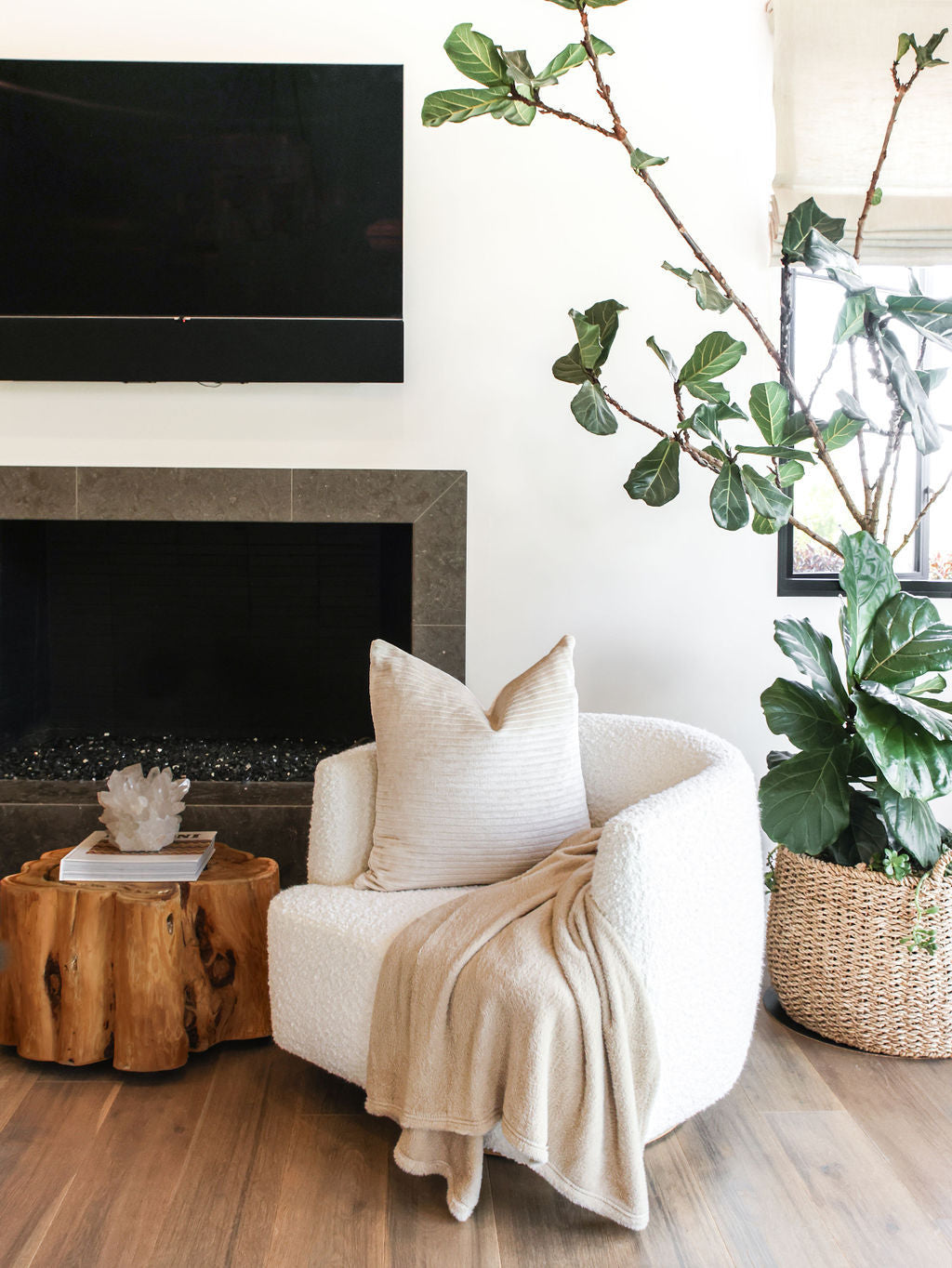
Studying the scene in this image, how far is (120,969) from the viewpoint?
217 centimetres

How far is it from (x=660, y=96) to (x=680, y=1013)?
2384 millimetres

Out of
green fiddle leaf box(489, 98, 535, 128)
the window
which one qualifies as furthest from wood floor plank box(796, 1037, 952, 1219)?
green fiddle leaf box(489, 98, 535, 128)

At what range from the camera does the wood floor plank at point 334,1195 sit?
1.65m

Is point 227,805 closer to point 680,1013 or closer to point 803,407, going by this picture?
point 680,1013

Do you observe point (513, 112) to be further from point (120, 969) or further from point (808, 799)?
point (120, 969)

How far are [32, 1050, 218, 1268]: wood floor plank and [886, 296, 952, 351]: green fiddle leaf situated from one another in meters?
2.17

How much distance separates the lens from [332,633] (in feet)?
11.2

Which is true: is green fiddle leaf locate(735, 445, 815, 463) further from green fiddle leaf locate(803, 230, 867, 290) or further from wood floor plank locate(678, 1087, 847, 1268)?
wood floor plank locate(678, 1087, 847, 1268)

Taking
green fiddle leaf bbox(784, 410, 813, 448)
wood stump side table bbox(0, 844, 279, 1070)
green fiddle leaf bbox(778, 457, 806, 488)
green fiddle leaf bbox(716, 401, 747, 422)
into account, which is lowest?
wood stump side table bbox(0, 844, 279, 1070)

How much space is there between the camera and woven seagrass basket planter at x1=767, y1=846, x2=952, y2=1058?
7.50 ft

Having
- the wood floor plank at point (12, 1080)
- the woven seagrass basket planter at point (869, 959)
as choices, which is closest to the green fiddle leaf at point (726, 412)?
the woven seagrass basket planter at point (869, 959)

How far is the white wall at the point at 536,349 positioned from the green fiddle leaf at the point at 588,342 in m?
0.45

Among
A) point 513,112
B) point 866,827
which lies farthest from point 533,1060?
point 513,112

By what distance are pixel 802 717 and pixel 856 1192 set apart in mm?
932
